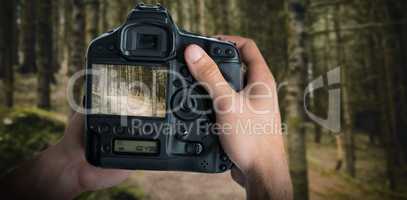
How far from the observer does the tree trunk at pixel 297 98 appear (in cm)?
148

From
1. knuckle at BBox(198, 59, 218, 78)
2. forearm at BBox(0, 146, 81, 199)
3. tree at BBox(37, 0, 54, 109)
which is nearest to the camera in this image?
knuckle at BBox(198, 59, 218, 78)

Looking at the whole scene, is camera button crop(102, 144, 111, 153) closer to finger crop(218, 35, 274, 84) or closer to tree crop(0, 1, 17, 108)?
finger crop(218, 35, 274, 84)

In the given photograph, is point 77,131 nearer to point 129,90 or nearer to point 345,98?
point 129,90

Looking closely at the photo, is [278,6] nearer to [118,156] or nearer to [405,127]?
[405,127]

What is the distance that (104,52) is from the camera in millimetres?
656

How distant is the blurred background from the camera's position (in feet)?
4.76

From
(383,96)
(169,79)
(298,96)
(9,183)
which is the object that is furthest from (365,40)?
(9,183)

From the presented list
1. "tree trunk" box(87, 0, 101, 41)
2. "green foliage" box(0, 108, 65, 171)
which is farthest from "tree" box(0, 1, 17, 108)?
"tree trunk" box(87, 0, 101, 41)

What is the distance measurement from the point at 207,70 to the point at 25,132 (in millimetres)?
1024

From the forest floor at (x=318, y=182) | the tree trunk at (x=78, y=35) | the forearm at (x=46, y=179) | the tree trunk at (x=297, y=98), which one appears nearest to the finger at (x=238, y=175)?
the forearm at (x=46, y=179)

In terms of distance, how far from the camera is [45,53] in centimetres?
155

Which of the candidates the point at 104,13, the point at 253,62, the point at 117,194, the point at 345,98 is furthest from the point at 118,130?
the point at 345,98

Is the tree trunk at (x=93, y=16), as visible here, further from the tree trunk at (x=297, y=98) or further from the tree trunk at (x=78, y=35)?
the tree trunk at (x=297, y=98)

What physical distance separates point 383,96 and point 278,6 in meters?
0.53
